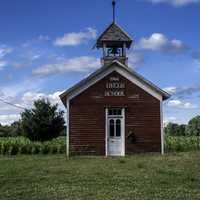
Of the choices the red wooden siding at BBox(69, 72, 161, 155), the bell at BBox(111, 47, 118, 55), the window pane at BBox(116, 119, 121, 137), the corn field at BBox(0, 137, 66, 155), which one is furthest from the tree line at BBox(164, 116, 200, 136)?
the window pane at BBox(116, 119, 121, 137)

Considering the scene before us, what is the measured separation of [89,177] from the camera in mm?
15078

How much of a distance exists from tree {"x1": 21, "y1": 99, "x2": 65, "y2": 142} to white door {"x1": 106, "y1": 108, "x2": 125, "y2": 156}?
Answer: 8866 mm

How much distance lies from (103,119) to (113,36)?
5201mm

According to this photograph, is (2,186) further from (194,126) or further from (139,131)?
(194,126)

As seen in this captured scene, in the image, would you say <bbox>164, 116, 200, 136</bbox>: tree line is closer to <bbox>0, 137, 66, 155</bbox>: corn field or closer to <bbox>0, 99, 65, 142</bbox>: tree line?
<bbox>0, 99, 65, 142</bbox>: tree line

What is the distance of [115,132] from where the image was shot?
2597 cm

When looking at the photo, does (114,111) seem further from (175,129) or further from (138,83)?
(175,129)

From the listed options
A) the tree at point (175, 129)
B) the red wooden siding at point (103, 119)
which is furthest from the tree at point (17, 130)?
the tree at point (175, 129)

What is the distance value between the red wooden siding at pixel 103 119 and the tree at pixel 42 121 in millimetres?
8443

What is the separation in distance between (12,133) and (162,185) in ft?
199

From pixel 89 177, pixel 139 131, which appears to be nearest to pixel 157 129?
pixel 139 131

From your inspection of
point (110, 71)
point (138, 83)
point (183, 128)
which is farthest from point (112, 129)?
point (183, 128)

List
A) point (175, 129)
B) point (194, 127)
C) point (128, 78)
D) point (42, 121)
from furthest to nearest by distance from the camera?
point (194, 127) → point (175, 129) → point (42, 121) → point (128, 78)

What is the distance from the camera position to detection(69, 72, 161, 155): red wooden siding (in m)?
25.7
